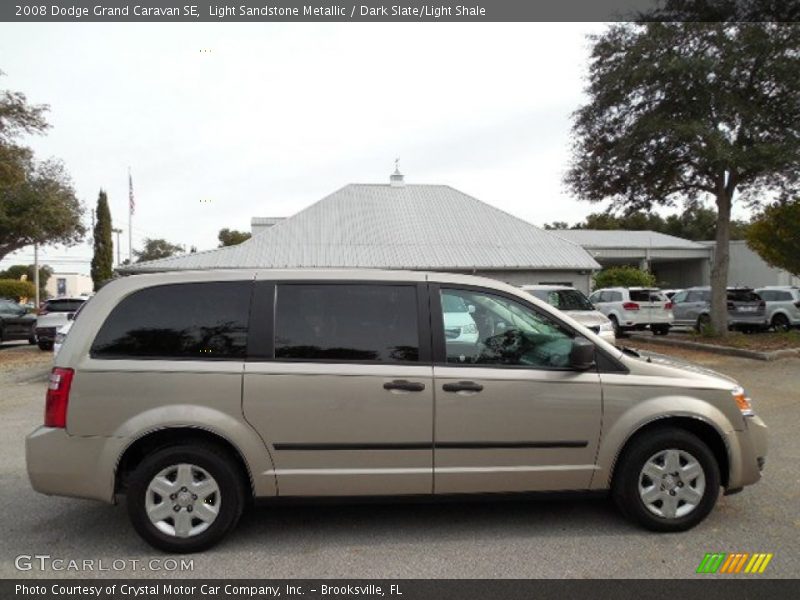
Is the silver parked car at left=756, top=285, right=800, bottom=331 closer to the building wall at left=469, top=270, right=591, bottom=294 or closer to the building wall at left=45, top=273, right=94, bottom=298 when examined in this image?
the building wall at left=469, top=270, right=591, bottom=294

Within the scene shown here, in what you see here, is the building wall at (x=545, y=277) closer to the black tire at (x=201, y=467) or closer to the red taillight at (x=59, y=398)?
the black tire at (x=201, y=467)

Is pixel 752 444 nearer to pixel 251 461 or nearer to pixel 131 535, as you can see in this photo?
pixel 251 461

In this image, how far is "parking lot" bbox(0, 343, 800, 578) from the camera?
3.70 m

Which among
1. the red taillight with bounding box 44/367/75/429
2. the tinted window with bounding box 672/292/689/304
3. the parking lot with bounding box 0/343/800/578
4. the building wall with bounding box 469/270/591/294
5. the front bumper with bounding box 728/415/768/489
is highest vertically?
the building wall with bounding box 469/270/591/294

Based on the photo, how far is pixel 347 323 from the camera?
4168mm

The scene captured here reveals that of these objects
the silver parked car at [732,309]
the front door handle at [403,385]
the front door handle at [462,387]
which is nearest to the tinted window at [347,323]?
the front door handle at [403,385]

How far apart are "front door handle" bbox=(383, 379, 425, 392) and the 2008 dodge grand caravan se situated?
12mm

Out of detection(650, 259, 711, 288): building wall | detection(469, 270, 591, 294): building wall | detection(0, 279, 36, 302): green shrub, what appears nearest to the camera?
detection(469, 270, 591, 294): building wall

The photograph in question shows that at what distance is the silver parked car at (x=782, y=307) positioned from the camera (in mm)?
20484

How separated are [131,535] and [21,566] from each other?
0.66m

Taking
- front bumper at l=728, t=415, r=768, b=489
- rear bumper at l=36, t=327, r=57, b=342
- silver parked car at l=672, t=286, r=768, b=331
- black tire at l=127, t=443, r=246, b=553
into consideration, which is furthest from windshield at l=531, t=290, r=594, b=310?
rear bumper at l=36, t=327, r=57, b=342

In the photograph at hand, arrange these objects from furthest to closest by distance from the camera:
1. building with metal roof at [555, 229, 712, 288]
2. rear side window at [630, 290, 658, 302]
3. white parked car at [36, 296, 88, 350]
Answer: building with metal roof at [555, 229, 712, 288]
rear side window at [630, 290, 658, 302]
white parked car at [36, 296, 88, 350]

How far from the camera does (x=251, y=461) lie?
13.0 feet

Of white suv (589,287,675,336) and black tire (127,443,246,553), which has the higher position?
white suv (589,287,675,336)
